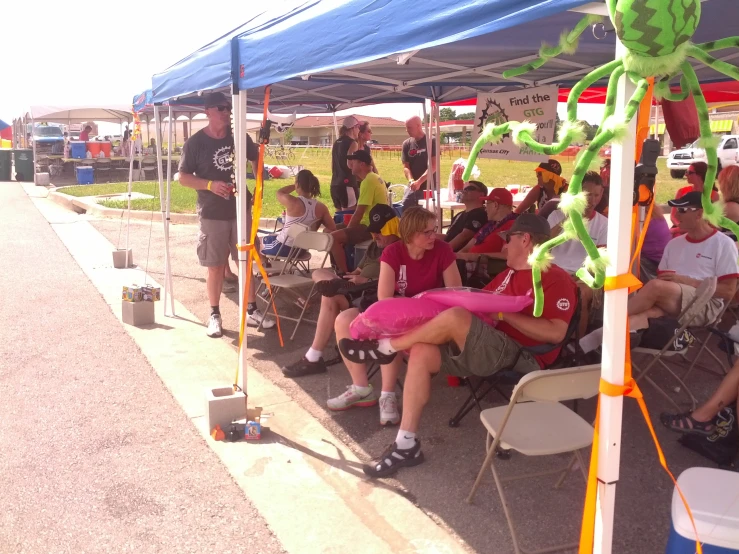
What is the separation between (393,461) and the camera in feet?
11.1

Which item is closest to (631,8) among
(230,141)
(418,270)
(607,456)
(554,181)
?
(607,456)

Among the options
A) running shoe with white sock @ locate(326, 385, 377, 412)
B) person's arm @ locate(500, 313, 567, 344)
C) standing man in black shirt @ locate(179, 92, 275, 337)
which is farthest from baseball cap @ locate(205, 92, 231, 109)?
person's arm @ locate(500, 313, 567, 344)

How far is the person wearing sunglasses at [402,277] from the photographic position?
3898 mm

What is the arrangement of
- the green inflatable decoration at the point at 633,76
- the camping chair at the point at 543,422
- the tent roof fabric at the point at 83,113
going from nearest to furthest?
the green inflatable decoration at the point at 633,76 < the camping chair at the point at 543,422 < the tent roof fabric at the point at 83,113

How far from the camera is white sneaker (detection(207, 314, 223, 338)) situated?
226 inches

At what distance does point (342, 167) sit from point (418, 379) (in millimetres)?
5339

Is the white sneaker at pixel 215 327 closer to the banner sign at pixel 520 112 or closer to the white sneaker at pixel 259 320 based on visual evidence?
the white sneaker at pixel 259 320

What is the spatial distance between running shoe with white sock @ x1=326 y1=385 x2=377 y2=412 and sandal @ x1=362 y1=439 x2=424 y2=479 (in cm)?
72

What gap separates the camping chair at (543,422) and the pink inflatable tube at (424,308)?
0.51 metres

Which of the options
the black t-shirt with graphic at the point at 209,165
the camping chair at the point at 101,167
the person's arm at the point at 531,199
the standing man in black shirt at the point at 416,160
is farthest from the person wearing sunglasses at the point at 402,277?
the camping chair at the point at 101,167

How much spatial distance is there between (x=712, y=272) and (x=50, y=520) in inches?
164

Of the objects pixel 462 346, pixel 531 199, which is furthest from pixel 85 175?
pixel 462 346

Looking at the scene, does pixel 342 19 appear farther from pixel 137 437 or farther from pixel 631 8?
pixel 137 437

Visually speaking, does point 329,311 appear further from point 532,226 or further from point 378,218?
point 532,226
